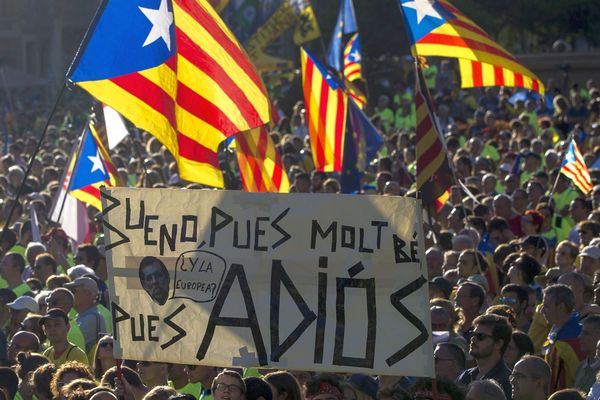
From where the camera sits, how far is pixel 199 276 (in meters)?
6.30

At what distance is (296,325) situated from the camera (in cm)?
616

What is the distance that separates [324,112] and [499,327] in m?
8.38

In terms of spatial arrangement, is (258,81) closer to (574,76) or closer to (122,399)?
(122,399)

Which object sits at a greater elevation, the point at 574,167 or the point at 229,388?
the point at 574,167

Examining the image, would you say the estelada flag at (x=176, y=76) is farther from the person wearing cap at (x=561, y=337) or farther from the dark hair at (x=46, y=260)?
the dark hair at (x=46, y=260)

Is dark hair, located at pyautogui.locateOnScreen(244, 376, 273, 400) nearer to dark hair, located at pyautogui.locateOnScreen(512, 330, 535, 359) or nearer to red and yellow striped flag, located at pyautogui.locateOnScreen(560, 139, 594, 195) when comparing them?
dark hair, located at pyautogui.locateOnScreen(512, 330, 535, 359)

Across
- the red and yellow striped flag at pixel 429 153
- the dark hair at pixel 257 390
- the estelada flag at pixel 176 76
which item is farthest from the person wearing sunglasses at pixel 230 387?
the red and yellow striped flag at pixel 429 153

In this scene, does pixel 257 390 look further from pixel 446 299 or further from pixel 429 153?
pixel 429 153

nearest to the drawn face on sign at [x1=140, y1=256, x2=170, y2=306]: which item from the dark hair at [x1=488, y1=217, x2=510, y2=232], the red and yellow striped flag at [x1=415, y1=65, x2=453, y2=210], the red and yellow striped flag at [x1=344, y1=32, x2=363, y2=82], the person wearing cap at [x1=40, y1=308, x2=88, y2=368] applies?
the person wearing cap at [x1=40, y1=308, x2=88, y2=368]

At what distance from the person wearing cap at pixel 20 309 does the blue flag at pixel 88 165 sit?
3626 mm

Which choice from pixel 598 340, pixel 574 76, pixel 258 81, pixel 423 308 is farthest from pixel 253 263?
pixel 574 76

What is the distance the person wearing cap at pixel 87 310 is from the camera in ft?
31.6

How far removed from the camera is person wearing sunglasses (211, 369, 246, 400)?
627 cm

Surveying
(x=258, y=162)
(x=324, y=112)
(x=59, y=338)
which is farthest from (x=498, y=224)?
(x=59, y=338)
